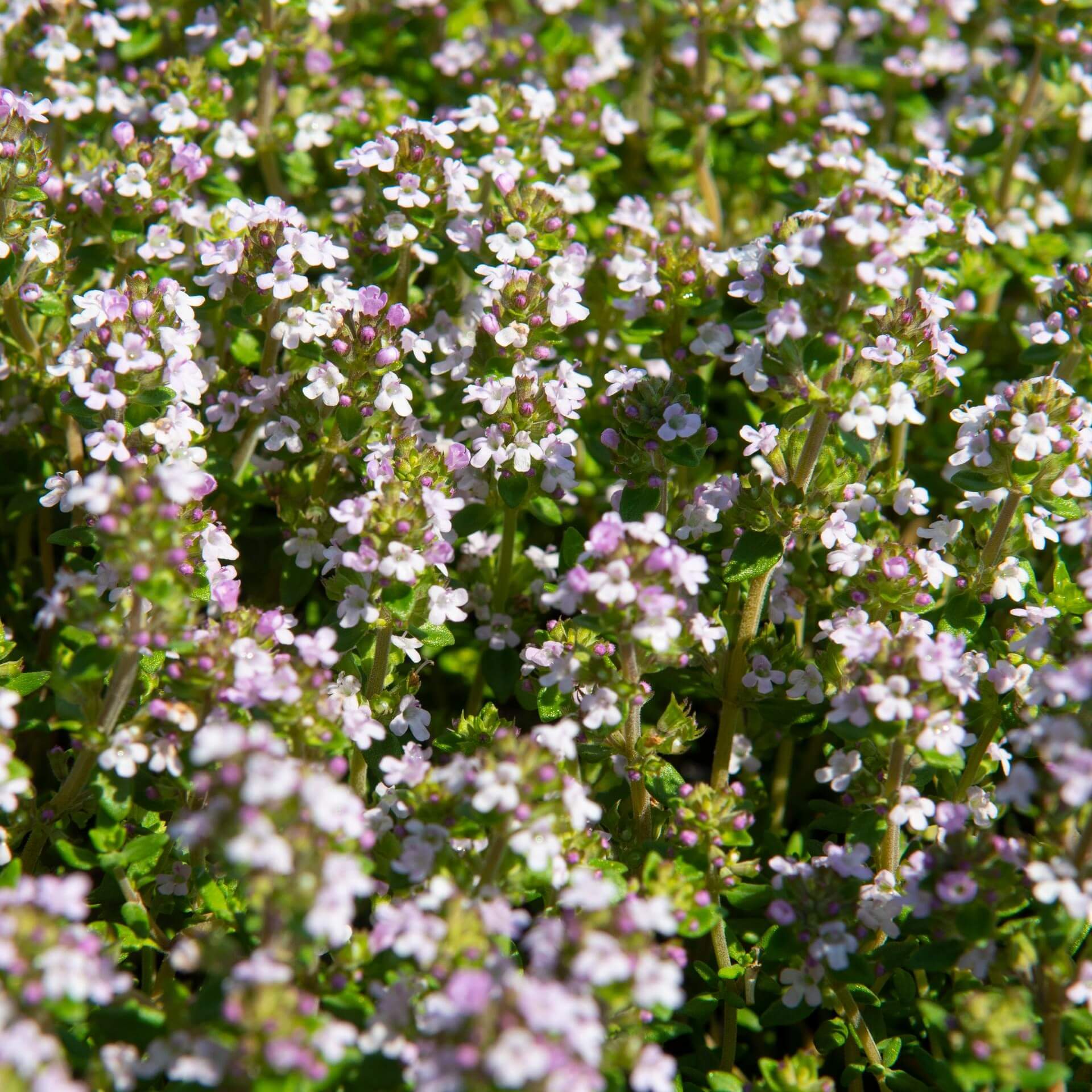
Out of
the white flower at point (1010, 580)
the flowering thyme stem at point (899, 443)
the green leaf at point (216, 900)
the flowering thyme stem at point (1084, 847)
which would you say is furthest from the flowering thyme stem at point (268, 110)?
the flowering thyme stem at point (1084, 847)

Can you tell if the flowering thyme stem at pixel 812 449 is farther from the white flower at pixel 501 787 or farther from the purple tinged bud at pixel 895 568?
the white flower at pixel 501 787

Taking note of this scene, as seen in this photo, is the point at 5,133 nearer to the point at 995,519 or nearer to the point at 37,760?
the point at 37,760

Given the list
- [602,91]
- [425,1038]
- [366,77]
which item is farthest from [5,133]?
[425,1038]

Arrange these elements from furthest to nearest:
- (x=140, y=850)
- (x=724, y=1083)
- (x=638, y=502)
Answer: (x=638, y=502)
(x=140, y=850)
(x=724, y=1083)

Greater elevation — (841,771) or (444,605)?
(444,605)

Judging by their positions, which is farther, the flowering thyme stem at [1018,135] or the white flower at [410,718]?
the flowering thyme stem at [1018,135]

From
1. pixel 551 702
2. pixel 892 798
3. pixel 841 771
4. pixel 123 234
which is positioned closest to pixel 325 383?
pixel 123 234

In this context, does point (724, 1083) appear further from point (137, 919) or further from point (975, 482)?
point (975, 482)
